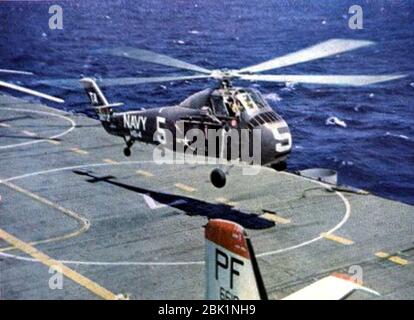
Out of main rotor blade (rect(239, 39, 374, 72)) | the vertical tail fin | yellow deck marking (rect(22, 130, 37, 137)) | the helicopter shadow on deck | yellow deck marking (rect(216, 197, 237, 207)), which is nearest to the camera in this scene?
main rotor blade (rect(239, 39, 374, 72))

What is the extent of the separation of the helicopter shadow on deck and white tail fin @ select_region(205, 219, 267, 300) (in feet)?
46.6

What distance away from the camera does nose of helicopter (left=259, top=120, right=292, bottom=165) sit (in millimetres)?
24828

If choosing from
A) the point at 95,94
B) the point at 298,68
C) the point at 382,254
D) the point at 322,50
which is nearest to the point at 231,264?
the point at 322,50

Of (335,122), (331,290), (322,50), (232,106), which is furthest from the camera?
(335,122)

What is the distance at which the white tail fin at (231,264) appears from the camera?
12039mm

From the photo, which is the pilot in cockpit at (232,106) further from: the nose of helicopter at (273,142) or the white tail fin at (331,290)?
the white tail fin at (331,290)

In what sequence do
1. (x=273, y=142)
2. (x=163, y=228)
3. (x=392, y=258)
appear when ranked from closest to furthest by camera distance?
(x=392, y=258), (x=273, y=142), (x=163, y=228)

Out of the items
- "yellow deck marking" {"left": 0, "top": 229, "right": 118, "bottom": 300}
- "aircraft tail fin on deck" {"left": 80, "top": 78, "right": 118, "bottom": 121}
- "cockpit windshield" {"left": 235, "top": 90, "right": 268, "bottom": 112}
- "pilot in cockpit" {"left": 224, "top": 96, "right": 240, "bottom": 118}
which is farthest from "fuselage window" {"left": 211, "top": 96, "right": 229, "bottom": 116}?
"yellow deck marking" {"left": 0, "top": 229, "right": 118, "bottom": 300}

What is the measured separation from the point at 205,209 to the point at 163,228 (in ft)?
10.2

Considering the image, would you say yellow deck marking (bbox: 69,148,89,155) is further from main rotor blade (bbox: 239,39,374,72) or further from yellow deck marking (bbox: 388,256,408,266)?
yellow deck marking (bbox: 388,256,408,266)

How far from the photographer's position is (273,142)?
81.3 ft

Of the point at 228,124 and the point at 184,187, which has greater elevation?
the point at 228,124

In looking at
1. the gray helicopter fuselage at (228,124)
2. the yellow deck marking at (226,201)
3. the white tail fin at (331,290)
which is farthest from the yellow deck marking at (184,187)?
the white tail fin at (331,290)

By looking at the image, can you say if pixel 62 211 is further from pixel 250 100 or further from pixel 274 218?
pixel 250 100
